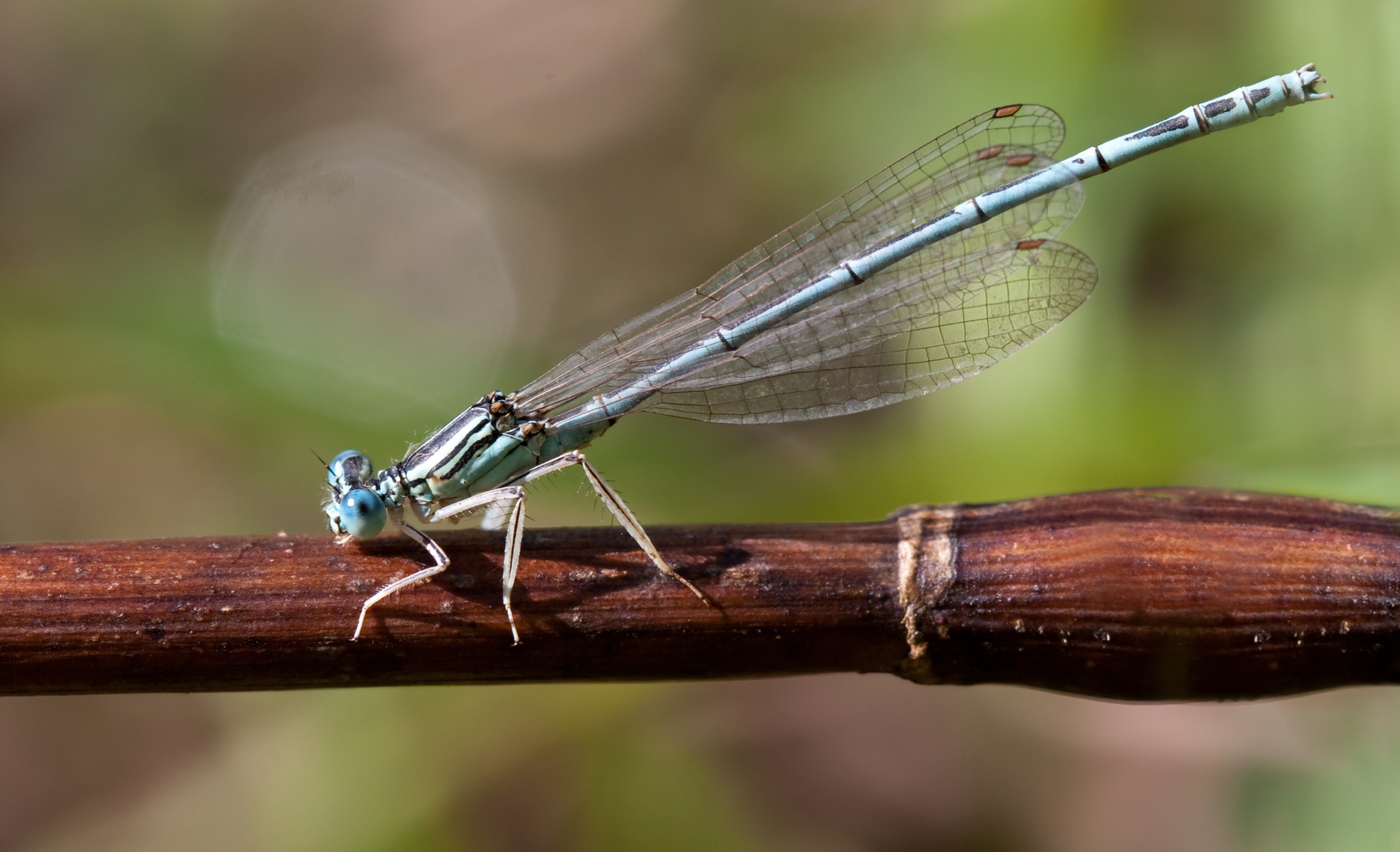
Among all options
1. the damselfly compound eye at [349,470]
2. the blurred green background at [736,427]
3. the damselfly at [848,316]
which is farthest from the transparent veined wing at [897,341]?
the damselfly compound eye at [349,470]

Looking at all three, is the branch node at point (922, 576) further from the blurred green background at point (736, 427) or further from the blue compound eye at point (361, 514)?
the blue compound eye at point (361, 514)

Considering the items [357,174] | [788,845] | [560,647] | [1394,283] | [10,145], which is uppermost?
[10,145]

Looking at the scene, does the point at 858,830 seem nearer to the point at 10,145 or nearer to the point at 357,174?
the point at 357,174

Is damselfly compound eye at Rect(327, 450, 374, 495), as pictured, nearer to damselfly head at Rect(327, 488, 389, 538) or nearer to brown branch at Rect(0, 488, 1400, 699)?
damselfly head at Rect(327, 488, 389, 538)

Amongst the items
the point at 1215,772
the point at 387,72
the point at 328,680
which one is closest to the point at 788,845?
the point at 1215,772

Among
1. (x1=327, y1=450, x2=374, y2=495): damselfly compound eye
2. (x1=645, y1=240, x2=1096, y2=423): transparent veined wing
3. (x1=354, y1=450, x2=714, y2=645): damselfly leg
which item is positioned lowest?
(x1=354, y1=450, x2=714, y2=645): damselfly leg

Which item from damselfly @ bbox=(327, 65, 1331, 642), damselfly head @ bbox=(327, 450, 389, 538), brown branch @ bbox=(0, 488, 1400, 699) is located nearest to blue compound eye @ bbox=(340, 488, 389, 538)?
damselfly head @ bbox=(327, 450, 389, 538)
